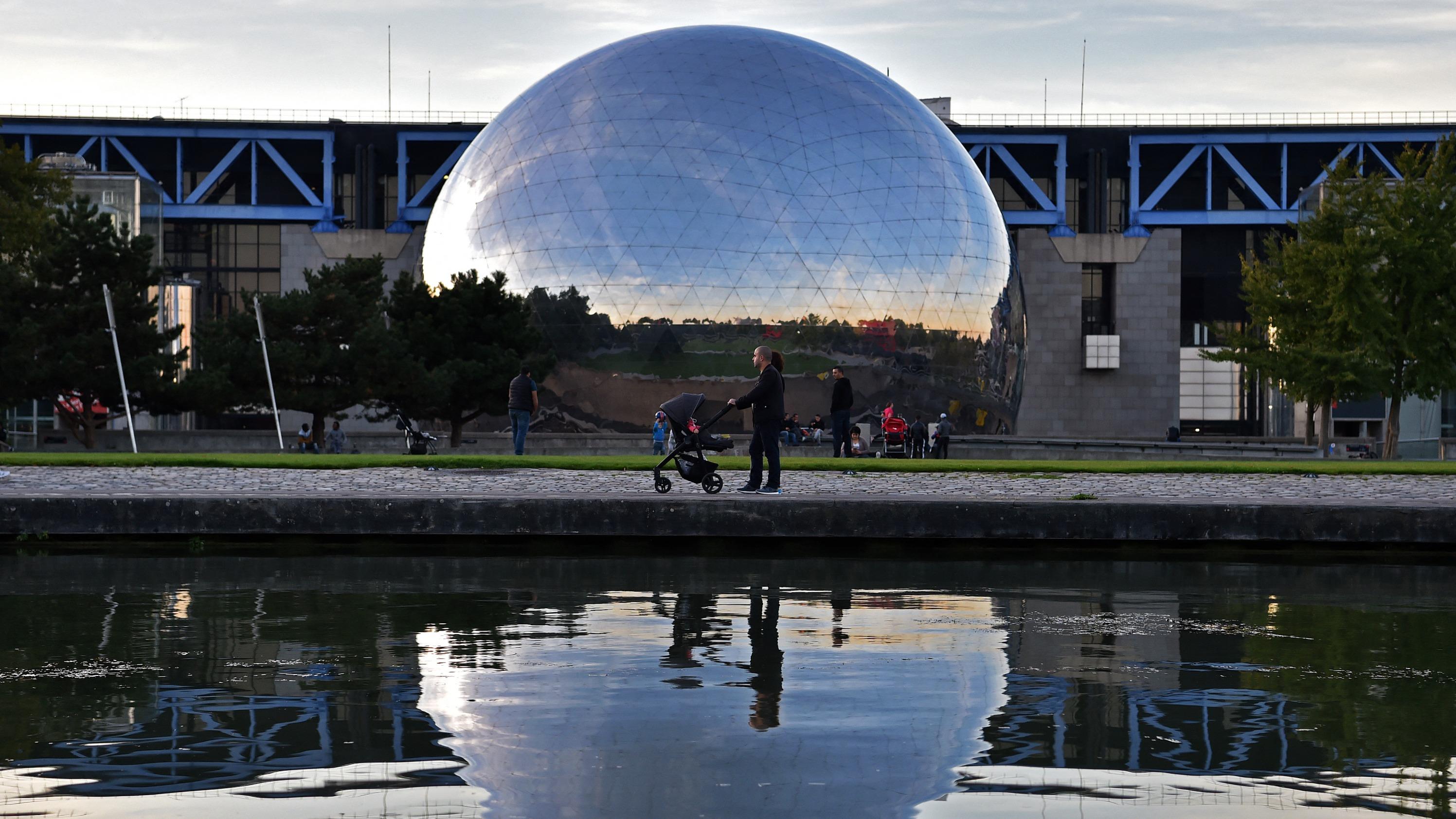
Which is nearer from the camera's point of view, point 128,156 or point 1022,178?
point 1022,178

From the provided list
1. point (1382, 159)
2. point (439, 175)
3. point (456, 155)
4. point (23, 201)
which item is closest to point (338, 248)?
point (439, 175)

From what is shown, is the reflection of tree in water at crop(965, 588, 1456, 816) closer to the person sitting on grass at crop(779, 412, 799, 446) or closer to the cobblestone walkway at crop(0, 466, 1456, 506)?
the cobblestone walkway at crop(0, 466, 1456, 506)

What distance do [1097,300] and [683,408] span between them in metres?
61.1

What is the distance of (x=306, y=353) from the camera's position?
114 ft

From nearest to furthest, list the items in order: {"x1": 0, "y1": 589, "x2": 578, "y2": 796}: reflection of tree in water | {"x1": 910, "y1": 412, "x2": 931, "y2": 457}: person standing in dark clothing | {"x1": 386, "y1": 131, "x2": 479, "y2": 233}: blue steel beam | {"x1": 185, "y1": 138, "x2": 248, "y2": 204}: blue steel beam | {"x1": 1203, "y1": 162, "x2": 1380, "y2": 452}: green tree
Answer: {"x1": 0, "y1": 589, "x2": 578, "y2": 796}: reflection of tree in water, {"x1": 910, "y1": 412, "x2": 931, "y2": 457}: person standing in dark clothing, {"x1": 1203, "y1": 162, "x2": 1380, "y2": 452}: green tree, {"x1": 386, "y1": 131, "x2": 479, "y2": 233}: blue steel beam, {"x1": 185, "y1": 138, "x2": 248, "y2": 204}: blue steel beam

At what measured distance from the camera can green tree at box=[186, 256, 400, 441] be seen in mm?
33625

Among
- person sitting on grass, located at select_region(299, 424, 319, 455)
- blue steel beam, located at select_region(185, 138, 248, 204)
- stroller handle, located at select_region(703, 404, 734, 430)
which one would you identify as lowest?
person sitting on grass, located at select_region(299, 424, 319, 455)

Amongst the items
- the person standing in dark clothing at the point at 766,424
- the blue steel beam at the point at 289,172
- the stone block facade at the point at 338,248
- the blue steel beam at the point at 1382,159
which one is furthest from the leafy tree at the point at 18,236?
the blue steel beam at the point at 1382,159

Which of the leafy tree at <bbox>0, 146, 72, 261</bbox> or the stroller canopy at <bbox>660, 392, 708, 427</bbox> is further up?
the leafy tree at <bbox>0, 146, 72, 261</bbox>

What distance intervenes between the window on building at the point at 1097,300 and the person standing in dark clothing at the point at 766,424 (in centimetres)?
5188

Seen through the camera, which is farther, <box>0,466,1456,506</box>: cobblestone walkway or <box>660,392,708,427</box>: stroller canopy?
<box>660,392,708,427</box>: stroller canopy

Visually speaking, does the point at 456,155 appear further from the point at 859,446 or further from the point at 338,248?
the point at 859,446

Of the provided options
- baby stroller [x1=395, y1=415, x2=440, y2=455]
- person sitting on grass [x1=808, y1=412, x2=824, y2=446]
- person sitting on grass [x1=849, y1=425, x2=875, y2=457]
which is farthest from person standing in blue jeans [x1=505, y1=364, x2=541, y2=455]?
person sitting on grass [x1=808, y1=412, x2=824, y2=446]

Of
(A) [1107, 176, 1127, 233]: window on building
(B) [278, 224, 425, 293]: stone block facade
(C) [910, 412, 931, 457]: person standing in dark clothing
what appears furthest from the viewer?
(A) [1107, 176, 1127, 233]: window on building
